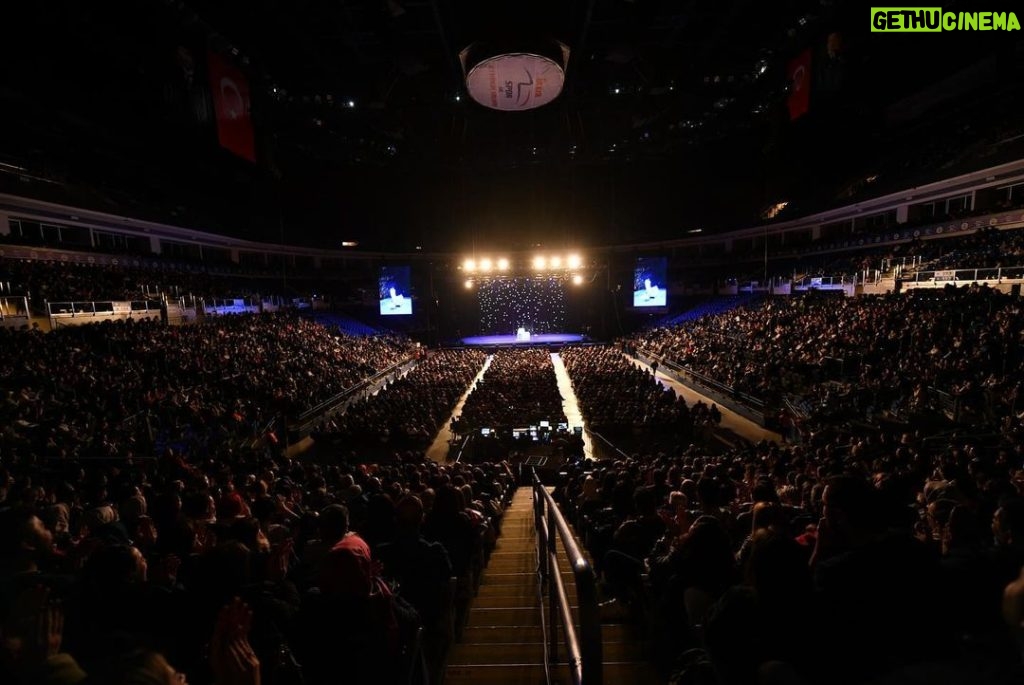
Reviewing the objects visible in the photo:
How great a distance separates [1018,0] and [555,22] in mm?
23388

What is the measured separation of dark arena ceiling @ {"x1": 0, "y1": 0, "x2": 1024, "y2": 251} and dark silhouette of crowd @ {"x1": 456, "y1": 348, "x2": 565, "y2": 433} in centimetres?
1058

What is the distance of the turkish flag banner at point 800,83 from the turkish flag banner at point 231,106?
24.8 meters

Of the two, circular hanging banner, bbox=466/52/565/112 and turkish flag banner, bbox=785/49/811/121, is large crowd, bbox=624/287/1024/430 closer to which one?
turkish flag banner, bbox=785/49/811/121

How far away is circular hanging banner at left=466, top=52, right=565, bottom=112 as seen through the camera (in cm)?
1085

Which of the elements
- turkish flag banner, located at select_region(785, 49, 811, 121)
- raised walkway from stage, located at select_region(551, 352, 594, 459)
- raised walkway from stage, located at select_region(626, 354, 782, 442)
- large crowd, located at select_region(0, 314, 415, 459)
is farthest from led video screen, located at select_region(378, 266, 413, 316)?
turkish flag banner, located at select_region(785, 49, 811, 121)

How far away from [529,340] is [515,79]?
3017cm

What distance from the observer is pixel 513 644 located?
383 cm

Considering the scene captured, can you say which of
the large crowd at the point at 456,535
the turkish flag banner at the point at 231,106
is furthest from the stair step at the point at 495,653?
the turkish flag banner at the point at 231,106

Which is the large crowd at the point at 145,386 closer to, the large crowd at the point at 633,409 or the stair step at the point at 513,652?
the stair step at the point at 513,652

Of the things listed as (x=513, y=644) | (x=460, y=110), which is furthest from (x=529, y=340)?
(x=513, y=644)

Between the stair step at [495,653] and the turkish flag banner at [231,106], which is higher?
the turkish flag banner at [231,106]

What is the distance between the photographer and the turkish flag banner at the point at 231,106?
18325 mm

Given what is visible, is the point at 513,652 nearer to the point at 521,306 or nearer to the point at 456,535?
the point at 456,535

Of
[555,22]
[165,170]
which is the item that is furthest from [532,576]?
[165,170]
